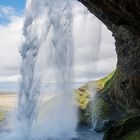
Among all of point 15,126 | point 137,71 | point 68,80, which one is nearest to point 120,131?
point 137,71

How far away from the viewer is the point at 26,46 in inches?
2388

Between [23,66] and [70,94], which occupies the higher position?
[23,66]

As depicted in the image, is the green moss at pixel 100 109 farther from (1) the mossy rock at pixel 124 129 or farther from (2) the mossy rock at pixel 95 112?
(1) the mossy rock at pixel 124 129

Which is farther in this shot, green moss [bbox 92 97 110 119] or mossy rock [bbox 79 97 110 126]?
green moss [bbox 92 97 110 119]

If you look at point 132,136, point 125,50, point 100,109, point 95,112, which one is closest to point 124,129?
point 132,136

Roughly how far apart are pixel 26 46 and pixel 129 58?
91.6 feet

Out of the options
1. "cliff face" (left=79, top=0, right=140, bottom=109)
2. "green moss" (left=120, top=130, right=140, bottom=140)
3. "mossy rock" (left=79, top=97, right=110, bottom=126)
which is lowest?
"mossy rock" (left=79, top=97, right=110, bottom=126)

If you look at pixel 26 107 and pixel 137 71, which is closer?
pixel 137 71

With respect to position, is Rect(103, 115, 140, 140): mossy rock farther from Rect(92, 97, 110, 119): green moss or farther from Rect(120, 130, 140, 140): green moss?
Rect(92, 97, 110, 119): green moss

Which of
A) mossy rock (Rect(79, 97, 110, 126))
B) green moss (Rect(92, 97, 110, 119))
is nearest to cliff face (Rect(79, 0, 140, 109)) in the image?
mossy rock (Rect(79, 97, 110, 126))

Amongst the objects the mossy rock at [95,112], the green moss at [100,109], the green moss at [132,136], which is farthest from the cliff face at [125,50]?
the green moss at [100,109]

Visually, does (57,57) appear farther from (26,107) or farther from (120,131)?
(120,131)

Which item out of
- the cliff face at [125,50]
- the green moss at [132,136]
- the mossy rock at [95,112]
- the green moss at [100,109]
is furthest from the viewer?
the green moss at [100,109]

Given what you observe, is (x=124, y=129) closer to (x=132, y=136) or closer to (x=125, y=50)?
(x=132, y=136)
